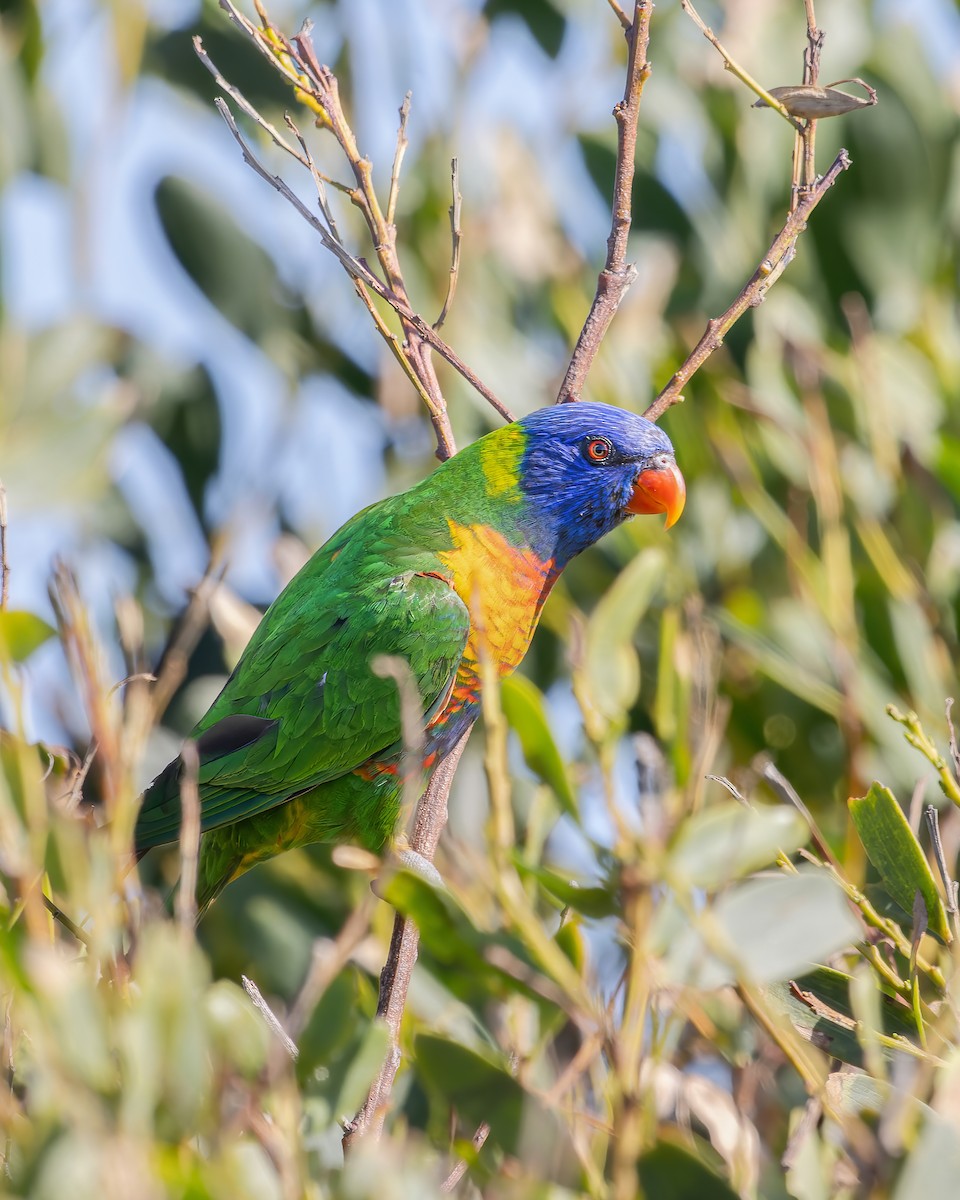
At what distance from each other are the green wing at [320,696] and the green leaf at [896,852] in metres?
1.21

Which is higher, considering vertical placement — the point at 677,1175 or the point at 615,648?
the point at 615,648

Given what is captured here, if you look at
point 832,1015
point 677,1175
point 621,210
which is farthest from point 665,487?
point 677,1175

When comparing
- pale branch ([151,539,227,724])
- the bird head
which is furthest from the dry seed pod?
pale branch ([151,539,227,724])

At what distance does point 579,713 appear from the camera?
1.69 metres

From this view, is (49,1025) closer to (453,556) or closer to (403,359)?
(403,359)

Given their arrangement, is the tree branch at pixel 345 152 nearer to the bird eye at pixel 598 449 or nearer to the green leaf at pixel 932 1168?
the bird eye at pixel 598 449

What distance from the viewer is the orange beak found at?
3012 mm

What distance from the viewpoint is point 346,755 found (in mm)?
2836

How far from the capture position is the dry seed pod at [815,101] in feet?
6.79

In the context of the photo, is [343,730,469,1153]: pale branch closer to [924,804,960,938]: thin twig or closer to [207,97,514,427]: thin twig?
[924,804,960,938]: thin twig

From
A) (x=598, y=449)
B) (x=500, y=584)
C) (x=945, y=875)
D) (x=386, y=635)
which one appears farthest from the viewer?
(x=598, y=449)

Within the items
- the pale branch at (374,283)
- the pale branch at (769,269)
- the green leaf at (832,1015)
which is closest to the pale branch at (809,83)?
the pale branch at (769,269)

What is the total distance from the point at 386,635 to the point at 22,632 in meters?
1.12

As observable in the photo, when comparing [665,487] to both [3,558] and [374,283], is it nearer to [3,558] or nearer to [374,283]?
[374,283]
